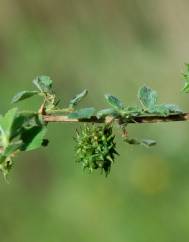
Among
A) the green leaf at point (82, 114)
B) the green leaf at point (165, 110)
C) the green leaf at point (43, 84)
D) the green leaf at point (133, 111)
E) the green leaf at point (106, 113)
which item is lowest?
the green leaf at point (82, 114)

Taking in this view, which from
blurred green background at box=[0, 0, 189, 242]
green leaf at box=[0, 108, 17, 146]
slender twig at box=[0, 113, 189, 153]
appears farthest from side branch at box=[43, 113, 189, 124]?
blurred green background at box=[0, 0, 189, 242]

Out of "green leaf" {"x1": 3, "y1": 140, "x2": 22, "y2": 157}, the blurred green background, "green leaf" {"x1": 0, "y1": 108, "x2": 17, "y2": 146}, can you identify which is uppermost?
the blurred green background

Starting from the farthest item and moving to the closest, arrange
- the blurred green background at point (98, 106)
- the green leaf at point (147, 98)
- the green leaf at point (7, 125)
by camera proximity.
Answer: the blurred green background at point (98, 106), the green leaf at point (147, 98), the green leaf at point (7, 125)

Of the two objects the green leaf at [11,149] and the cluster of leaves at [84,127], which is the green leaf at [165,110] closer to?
the cluster of leaves at [84,127]

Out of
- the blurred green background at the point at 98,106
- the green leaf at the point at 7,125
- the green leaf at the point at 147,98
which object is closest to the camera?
the green leaf at the point at 7,125

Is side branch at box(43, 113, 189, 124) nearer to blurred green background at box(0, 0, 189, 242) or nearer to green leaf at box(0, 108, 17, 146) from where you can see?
green leaf at box(0, 108, 17, 146)

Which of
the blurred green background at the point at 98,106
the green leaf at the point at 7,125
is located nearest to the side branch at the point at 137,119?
the green leaf at the point at 7,125

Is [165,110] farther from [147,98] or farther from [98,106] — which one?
[98,106]

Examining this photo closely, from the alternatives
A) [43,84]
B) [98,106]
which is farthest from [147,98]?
[98,106]
